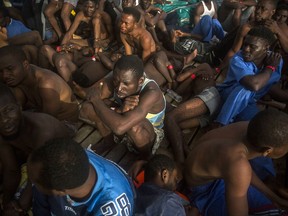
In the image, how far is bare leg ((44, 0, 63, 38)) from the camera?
460cm

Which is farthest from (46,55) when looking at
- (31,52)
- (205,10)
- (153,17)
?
(205,10)

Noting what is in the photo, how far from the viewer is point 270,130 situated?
5.61 ft

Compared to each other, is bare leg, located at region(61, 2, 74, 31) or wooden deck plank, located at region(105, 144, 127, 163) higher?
bare leg, located at region(61, 2, 74, 31)

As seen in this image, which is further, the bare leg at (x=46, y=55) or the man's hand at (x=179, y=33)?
the man's hand at (x=179, y=33)

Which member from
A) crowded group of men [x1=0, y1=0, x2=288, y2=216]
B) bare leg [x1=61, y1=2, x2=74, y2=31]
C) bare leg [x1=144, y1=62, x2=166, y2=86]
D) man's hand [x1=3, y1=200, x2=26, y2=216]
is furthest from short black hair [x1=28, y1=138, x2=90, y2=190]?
bare leg [x1=61, y1=2, x2=74, y2=31]

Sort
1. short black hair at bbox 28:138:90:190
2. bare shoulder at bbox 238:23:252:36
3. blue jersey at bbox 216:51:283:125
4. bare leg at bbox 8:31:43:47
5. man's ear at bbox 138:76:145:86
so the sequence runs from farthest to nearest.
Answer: bare leg at bbox 8:31:43:47, bare shoulder at bbox 238:23:252:36, blue jersey at bbox 216:51:283:125, man's ear at bbox 138:76:145:86, short black hair at bbox 28:138:90:190

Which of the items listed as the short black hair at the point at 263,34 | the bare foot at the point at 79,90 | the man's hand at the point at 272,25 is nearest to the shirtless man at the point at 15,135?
the bare foot at the point at 79,90

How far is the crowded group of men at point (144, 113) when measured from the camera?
1.63 metres

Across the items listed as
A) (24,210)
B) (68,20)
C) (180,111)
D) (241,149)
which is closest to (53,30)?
(68,20)

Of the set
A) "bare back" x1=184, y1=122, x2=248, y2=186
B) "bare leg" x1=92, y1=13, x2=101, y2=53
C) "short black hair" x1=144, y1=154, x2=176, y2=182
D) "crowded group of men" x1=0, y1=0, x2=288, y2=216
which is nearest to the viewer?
"crowded group of men" x1=0, y1=0, x2=288, y2=216

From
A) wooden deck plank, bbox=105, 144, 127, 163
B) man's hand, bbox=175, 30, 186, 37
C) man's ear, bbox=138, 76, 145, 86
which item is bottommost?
wooden deck plank, bbox=105, 144, 127, 163

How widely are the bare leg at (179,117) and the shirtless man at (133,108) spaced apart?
0.23 meters

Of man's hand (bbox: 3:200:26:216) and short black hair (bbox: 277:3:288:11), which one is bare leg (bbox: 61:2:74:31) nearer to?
short black hair (bbox: 277:3:288:11)

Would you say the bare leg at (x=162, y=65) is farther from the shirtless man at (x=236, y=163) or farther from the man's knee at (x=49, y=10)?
the man's knee at (x=49, y=10)
